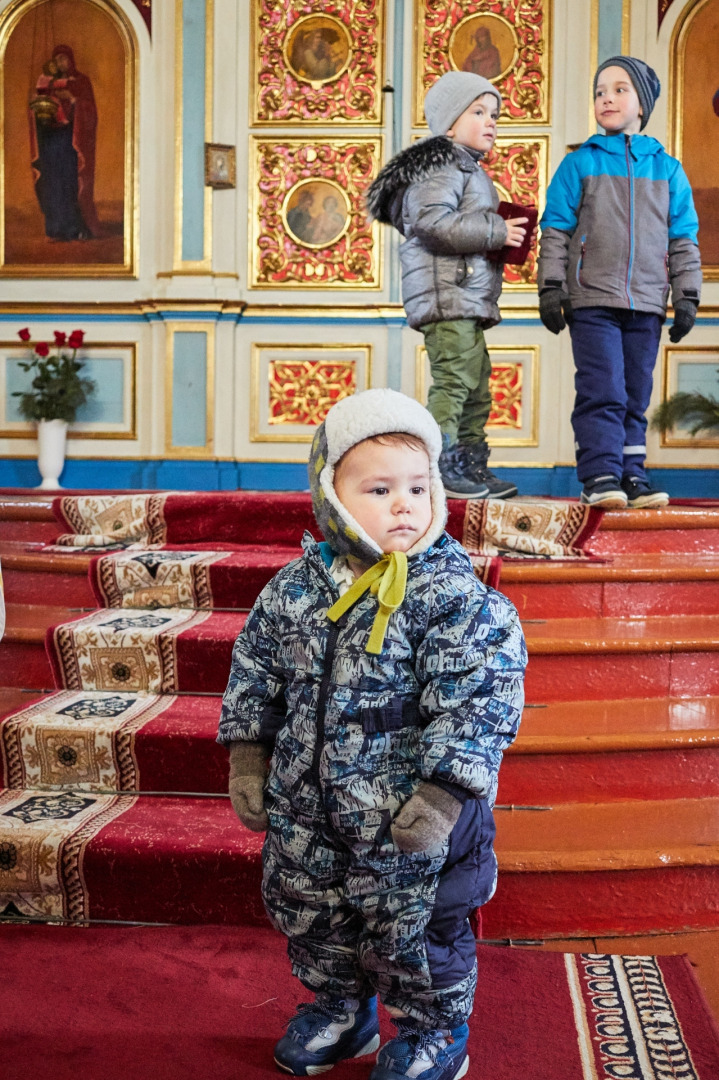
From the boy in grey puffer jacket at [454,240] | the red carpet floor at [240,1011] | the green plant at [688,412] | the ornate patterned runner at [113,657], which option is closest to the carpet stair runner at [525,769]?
the ornate patterned runner at [113,657]

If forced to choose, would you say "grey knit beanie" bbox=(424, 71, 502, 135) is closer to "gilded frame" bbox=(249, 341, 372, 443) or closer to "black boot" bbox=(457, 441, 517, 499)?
"black boot" bbox=(457, 441, 517, 499)

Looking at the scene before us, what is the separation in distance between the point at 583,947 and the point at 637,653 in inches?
31.4

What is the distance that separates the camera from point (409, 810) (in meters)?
1.31

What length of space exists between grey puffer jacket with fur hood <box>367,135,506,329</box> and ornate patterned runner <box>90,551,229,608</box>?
122cm

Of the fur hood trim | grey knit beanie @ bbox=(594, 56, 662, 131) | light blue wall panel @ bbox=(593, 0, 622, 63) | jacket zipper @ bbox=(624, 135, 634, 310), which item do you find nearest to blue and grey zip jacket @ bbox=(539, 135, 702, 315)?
jacket zipper @ bbox=(624, 135, 634, 310)

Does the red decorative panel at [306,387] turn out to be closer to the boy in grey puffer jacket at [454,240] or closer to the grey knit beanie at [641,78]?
the boy in grey puffer jacket at [454,240]

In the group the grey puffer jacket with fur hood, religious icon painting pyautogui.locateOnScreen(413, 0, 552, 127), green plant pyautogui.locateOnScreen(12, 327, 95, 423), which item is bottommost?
green plant pyautogui.locateOnScreen(12, 327, 95, 423)

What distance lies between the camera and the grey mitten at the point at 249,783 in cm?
143

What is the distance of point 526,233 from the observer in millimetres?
3471

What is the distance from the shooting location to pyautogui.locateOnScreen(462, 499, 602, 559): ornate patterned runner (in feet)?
10.3

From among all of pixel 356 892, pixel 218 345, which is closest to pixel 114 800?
pixel 356 892

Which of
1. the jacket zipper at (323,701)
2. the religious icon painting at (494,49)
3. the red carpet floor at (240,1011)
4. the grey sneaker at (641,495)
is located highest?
the religious icon painting at (494,49)

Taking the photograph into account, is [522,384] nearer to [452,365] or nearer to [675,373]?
[675,373]

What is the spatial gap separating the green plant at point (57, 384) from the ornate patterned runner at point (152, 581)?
3020mm
